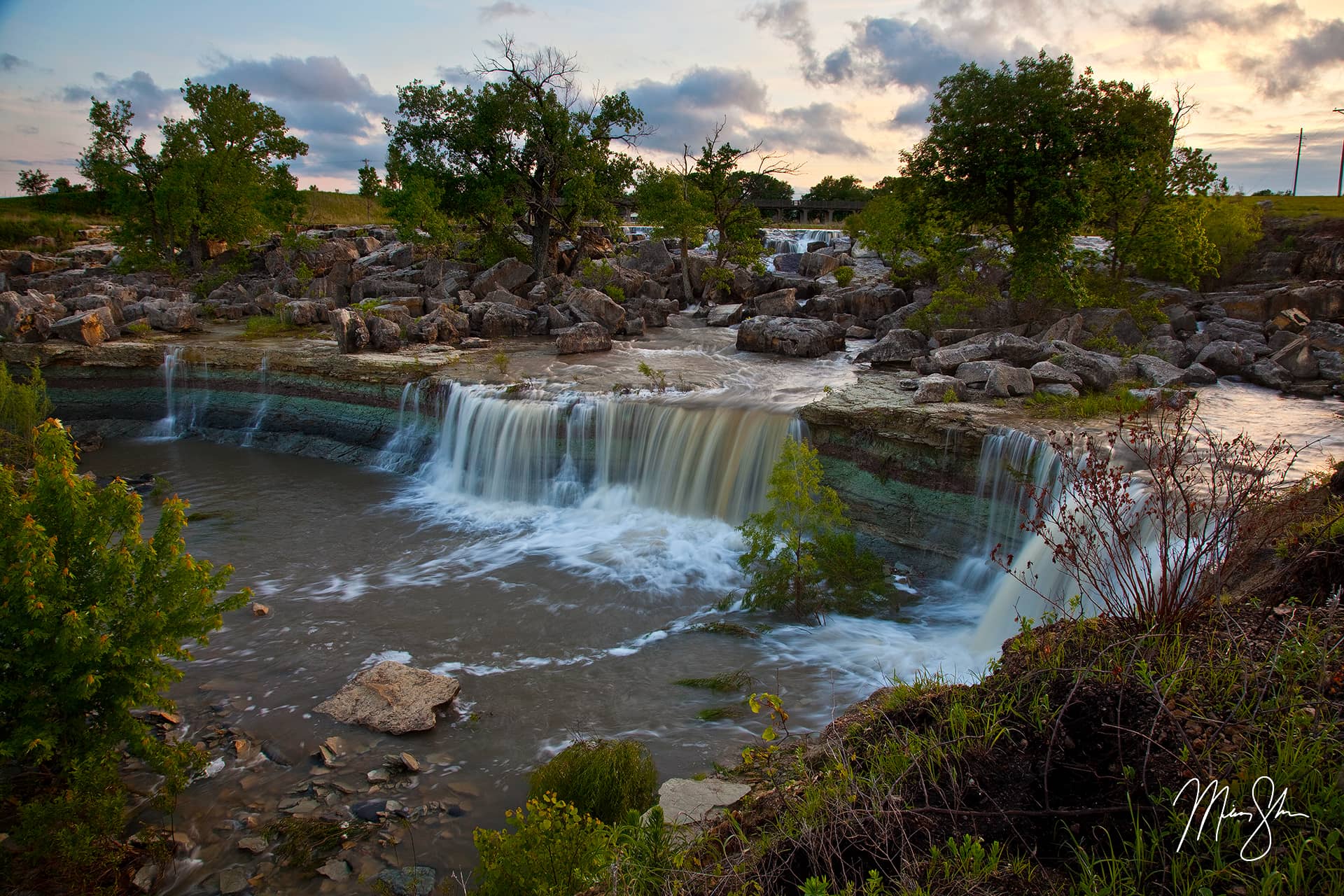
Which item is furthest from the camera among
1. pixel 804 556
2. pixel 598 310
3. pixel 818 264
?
pixel 818 264

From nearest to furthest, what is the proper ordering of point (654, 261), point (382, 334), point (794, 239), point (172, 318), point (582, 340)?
point (382, 334) < point (582, 340) < point (172, 318) < point (654, 261) < point (794, 239)

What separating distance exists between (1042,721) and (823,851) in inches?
52.9

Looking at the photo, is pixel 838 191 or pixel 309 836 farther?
pixel 838 191

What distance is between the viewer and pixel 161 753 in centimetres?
571

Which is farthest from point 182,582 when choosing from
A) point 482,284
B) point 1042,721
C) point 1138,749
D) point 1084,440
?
point 482,284

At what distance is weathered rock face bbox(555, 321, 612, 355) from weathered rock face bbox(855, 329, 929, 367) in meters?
6.96

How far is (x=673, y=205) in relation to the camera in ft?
91.2

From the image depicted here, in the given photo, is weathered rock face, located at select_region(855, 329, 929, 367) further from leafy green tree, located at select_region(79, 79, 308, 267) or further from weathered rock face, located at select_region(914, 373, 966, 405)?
leafy green tree, located at select_region(79, 79, 308, 267)

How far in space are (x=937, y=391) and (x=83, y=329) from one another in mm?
19919

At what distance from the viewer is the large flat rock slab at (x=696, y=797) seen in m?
4.66

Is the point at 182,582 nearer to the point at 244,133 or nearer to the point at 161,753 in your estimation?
the point at 161,753

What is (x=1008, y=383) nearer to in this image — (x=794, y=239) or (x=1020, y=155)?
(x=1020, y=155)

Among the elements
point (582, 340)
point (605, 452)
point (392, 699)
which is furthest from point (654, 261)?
point (392, 699)

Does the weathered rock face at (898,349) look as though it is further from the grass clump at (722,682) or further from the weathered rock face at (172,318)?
the weathered rock face at (172,318)
